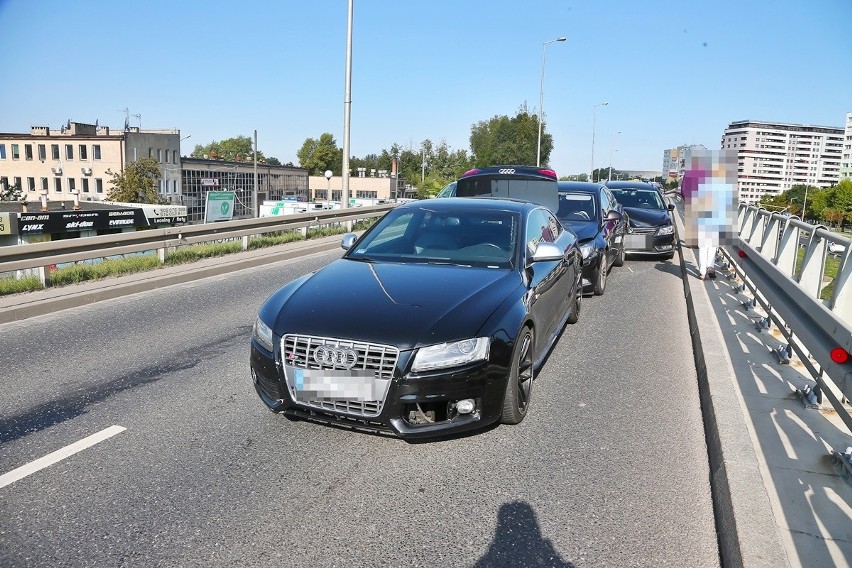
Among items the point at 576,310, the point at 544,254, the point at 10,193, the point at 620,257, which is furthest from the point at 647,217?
the point at 10,193

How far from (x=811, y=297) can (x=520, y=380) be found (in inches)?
79.3

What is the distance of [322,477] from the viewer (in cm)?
385

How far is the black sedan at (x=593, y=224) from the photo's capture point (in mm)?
9461

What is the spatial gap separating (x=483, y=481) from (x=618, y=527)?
82cm

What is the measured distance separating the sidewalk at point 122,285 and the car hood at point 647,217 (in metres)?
7.29

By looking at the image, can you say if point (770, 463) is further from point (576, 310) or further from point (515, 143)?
point (515, 143)

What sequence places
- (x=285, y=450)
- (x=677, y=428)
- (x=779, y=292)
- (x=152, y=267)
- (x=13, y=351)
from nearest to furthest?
(x=285, y=450) → (x=677, y=428) → (x=779, y=292) → (x=13, y=351) → (x=152, y=267)

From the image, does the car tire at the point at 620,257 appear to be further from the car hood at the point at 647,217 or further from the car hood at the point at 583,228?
the car hood at the point at 583,228

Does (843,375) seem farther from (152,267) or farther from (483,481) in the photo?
(152,267)

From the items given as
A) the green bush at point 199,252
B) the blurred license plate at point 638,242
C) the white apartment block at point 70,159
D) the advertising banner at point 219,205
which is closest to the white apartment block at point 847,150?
the white apartment block at point 70,159

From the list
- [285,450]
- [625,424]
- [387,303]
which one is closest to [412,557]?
[285,450]

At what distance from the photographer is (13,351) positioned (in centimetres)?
645

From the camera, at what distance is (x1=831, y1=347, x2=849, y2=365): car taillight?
11.3 feet

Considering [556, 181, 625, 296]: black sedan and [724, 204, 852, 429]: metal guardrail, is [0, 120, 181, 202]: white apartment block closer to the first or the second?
[556, 181, 625, 296]: black sedan
